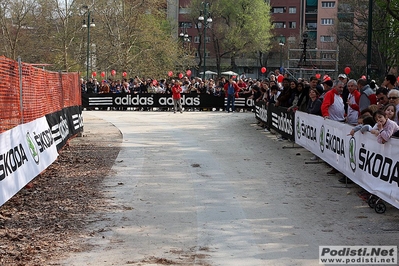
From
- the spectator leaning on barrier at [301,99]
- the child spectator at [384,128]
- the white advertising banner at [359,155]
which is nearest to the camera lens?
the white advertising banner at [359,155]

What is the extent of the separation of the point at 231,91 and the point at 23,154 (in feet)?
79.7

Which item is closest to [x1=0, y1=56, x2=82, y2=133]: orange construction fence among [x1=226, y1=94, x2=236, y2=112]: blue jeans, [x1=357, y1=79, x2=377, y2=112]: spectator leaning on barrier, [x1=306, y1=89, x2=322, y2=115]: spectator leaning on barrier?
[x1=306, y1=89, x2=322, y2=115]: spectator leaning on barrier

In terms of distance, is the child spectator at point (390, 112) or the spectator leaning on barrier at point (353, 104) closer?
the child spectator at point (390, 112)

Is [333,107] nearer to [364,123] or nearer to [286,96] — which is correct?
[364,123]

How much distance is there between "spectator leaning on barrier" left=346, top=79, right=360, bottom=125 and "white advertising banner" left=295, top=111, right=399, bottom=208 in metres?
0.62

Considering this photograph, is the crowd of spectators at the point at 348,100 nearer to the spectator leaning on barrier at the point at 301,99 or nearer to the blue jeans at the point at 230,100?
the spectator leaning on barrier at the point at 301,99

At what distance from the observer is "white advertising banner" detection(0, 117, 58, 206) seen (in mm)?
8969

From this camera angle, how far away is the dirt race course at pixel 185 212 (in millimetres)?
7230

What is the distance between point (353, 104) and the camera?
13.7 meters

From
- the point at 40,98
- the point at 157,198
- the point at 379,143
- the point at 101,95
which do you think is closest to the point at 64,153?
the point at 40,98

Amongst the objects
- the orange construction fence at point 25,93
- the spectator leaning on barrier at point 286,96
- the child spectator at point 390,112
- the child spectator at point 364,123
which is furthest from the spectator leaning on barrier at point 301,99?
the child spectator at point 390,112

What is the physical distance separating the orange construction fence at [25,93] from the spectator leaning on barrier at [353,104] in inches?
260

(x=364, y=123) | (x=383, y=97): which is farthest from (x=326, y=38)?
(x=364, y=123)

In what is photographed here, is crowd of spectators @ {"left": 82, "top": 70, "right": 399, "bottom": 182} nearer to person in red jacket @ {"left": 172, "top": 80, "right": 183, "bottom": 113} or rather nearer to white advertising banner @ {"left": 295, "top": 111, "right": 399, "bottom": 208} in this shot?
white advertising banner @ {"left": 295, "top": 111, "right": 399, "bottom": 208}
